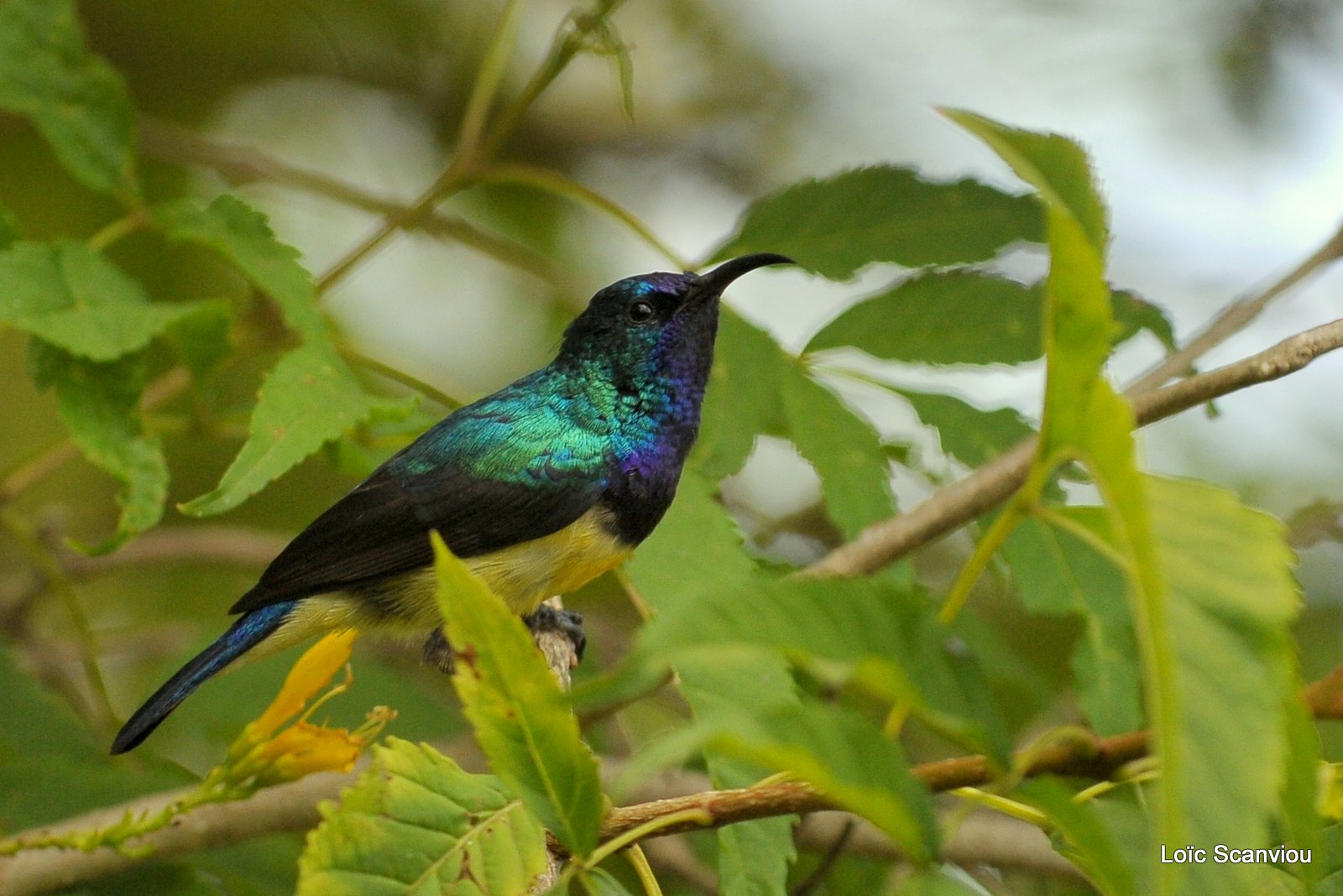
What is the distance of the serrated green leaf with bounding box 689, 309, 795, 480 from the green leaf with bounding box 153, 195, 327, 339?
2.86 ft

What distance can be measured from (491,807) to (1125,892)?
804 mm

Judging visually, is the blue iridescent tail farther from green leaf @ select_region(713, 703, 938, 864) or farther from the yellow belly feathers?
green leaf @ select_region(713, 703, 938, 864)

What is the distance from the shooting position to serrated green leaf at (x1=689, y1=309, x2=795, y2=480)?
278 cm

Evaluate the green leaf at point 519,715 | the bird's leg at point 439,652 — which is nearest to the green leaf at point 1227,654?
the green leaf at point 519,715

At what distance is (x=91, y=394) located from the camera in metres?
2.74

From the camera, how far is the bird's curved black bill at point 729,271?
119 inches

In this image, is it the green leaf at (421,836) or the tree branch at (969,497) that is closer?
the green leaf at (421,836)

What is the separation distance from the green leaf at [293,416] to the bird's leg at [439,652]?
3.20ft

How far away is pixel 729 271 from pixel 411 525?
99 cm

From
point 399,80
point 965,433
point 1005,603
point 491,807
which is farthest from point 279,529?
point 491,807

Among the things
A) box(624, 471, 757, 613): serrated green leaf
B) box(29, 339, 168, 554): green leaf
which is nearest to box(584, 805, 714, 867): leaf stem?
box(624, 471, 757, 613): serrated green leaf

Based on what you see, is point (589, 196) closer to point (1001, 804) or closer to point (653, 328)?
point (653, 328)

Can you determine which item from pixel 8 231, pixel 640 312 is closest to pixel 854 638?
pixel 640 312

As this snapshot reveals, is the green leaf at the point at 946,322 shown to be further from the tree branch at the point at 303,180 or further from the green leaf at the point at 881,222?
the tree branch at the point at 303,180
